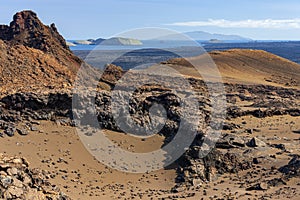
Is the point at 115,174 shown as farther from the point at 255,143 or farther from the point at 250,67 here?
Result: the point at 250,67

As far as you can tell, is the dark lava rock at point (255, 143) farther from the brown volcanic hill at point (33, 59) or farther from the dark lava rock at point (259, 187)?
the brown volcanic hill at point (33, 59)

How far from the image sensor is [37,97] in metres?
18.8

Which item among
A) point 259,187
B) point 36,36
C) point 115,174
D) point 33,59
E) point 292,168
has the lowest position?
point 115,174

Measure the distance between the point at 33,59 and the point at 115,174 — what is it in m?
Result: 11.8

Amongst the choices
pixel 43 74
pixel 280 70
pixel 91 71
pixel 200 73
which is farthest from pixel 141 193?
pixel 280 70

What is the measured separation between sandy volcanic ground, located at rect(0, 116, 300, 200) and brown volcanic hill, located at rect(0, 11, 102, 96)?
3.65 metres

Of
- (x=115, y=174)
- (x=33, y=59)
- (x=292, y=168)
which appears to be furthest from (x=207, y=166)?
(x=33, y=59)

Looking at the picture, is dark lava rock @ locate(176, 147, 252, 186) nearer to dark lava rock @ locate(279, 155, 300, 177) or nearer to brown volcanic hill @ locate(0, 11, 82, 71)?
dark lava rock @ locate(279, 155, 300, 177)

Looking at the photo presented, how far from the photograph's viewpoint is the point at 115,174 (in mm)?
16234

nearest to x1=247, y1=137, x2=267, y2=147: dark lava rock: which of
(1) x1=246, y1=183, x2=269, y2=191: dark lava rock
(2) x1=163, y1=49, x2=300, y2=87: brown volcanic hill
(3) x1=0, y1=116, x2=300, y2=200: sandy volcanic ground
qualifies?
(3) x1=0, y1=116, x2=300, y2=200: sandy volcanic ground

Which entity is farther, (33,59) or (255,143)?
(33,59)

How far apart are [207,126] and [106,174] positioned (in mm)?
6521

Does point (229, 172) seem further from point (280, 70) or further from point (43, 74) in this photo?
point (280, 70)

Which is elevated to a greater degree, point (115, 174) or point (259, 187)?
point (259, 187)
